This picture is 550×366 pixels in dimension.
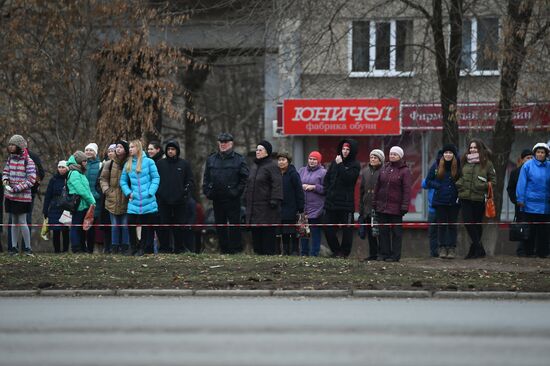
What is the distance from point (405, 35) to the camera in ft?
97.3

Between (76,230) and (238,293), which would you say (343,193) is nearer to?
(76,230)

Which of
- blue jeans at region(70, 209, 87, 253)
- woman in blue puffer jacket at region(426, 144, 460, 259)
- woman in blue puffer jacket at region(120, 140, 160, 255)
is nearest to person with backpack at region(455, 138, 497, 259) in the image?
woman in blue puffer jacket at region(426, 144, 460, 259)

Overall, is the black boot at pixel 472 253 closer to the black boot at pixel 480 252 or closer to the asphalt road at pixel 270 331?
the black boot at pixel 480 252

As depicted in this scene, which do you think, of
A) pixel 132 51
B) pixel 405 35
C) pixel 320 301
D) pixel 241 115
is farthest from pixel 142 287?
pixel 241 115

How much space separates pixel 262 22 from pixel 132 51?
383 cm

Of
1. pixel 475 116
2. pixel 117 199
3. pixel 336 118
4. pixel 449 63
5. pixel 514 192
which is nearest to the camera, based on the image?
pixel 117 199

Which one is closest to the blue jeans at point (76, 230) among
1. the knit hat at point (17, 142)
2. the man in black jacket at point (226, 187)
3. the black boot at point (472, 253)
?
the knit hat at point (17, 142)

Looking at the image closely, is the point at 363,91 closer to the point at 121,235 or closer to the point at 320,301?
the point at 121,235

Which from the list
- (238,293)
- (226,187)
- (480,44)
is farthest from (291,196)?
(480,44)

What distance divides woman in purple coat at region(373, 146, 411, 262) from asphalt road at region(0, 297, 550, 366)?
509 centimetres

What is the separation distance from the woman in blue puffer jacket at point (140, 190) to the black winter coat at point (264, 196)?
58.6 inches

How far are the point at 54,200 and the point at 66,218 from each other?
48 centimetres

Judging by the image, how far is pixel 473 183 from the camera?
1988cm

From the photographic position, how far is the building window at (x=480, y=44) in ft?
77.0
